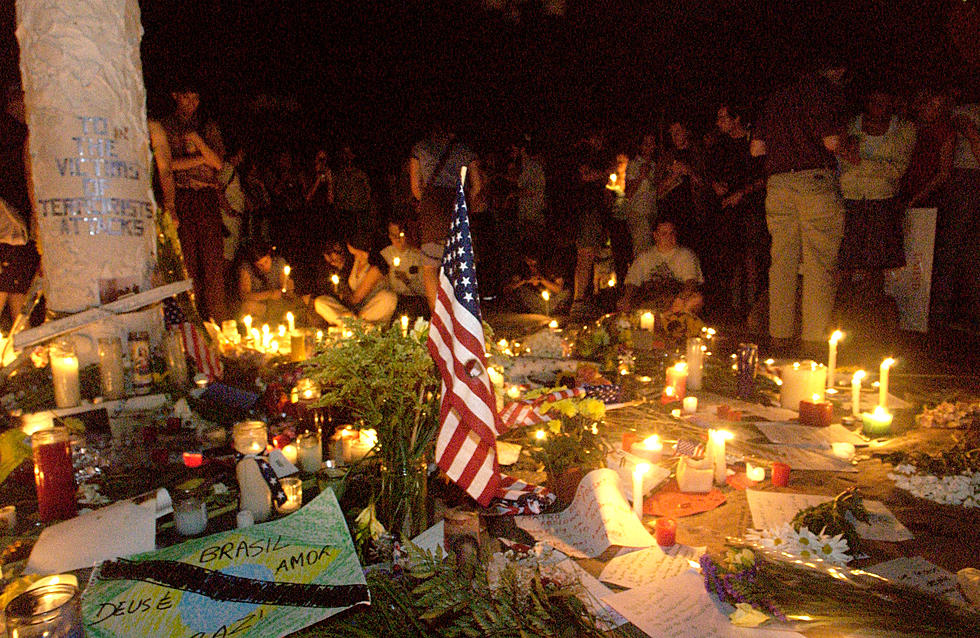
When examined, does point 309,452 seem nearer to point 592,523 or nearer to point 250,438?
point 250,438

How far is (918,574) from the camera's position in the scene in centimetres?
288

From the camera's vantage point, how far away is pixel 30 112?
186 inches

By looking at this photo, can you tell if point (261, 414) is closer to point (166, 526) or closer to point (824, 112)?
point (166, 526)

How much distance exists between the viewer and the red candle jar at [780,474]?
3.88 m

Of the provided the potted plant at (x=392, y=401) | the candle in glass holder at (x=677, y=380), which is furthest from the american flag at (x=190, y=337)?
the candle in glass holder at (x=677, y=380)

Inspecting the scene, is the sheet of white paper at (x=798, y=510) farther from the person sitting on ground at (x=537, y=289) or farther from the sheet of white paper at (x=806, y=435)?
the person sitting on ground at (x=537, y=289)

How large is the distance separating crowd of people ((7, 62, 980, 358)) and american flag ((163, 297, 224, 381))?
202cm

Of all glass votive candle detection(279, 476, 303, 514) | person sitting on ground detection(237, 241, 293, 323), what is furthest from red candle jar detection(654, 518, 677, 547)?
person sitting on ground detection(237, 241, 293, 323)

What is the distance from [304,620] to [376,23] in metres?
13.9

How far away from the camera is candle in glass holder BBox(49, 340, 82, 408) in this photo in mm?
4355

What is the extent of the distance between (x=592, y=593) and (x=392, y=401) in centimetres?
115

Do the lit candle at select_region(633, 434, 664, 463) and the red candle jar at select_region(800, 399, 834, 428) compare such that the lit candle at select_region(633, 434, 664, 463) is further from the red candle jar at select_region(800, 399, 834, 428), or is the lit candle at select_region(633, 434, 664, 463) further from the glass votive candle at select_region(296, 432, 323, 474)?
the glass votive candle at select_region(296, 432, 323, 474)

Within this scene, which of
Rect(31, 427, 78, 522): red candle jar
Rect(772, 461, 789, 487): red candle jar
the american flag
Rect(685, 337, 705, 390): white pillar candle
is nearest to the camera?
Rect(31, 427, 78, 522): red candle jar

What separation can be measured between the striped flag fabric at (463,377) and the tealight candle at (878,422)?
3.25 meters
